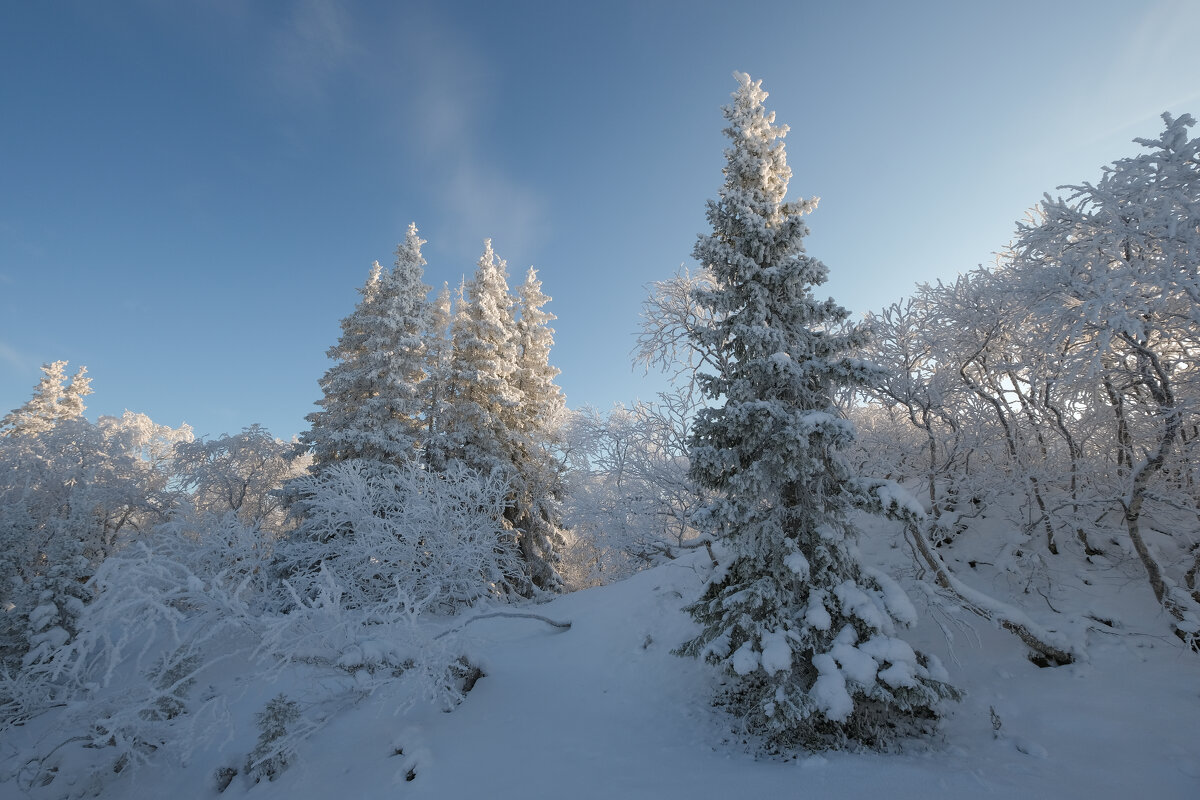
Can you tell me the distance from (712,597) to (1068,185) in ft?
30.9

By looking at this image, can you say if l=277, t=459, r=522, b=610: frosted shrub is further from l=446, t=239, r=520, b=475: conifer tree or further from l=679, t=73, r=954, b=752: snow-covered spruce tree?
l=679, t=73, r=954, b=752: snow-covered spruce tree

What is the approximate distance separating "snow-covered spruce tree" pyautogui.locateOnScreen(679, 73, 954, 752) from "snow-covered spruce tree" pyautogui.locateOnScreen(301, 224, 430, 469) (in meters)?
12.5

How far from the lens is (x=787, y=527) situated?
796 cm

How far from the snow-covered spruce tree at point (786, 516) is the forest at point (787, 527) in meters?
0.05

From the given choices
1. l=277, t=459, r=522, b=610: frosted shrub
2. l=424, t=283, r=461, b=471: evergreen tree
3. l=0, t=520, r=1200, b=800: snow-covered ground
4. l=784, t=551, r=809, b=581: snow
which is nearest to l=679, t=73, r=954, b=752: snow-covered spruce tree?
→ l=784, t=551, r=809, b=581: snow

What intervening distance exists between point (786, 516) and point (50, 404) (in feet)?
134

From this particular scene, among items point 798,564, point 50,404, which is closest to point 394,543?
point 798,564

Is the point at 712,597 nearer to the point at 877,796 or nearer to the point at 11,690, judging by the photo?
the point at 877,796

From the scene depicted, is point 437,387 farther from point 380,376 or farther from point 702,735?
point 702,735

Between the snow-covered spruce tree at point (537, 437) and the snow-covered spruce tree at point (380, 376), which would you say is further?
the snow-covered spruce tree at point (537, 437)

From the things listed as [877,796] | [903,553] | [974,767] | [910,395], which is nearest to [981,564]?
[903,553]

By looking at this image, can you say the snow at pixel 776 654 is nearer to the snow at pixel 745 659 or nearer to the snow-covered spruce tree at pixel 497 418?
the snow at pixel 745 659

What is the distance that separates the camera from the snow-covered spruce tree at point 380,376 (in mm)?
16812

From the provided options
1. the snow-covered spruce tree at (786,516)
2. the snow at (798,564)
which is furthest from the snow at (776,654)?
the snow at (798,564)
